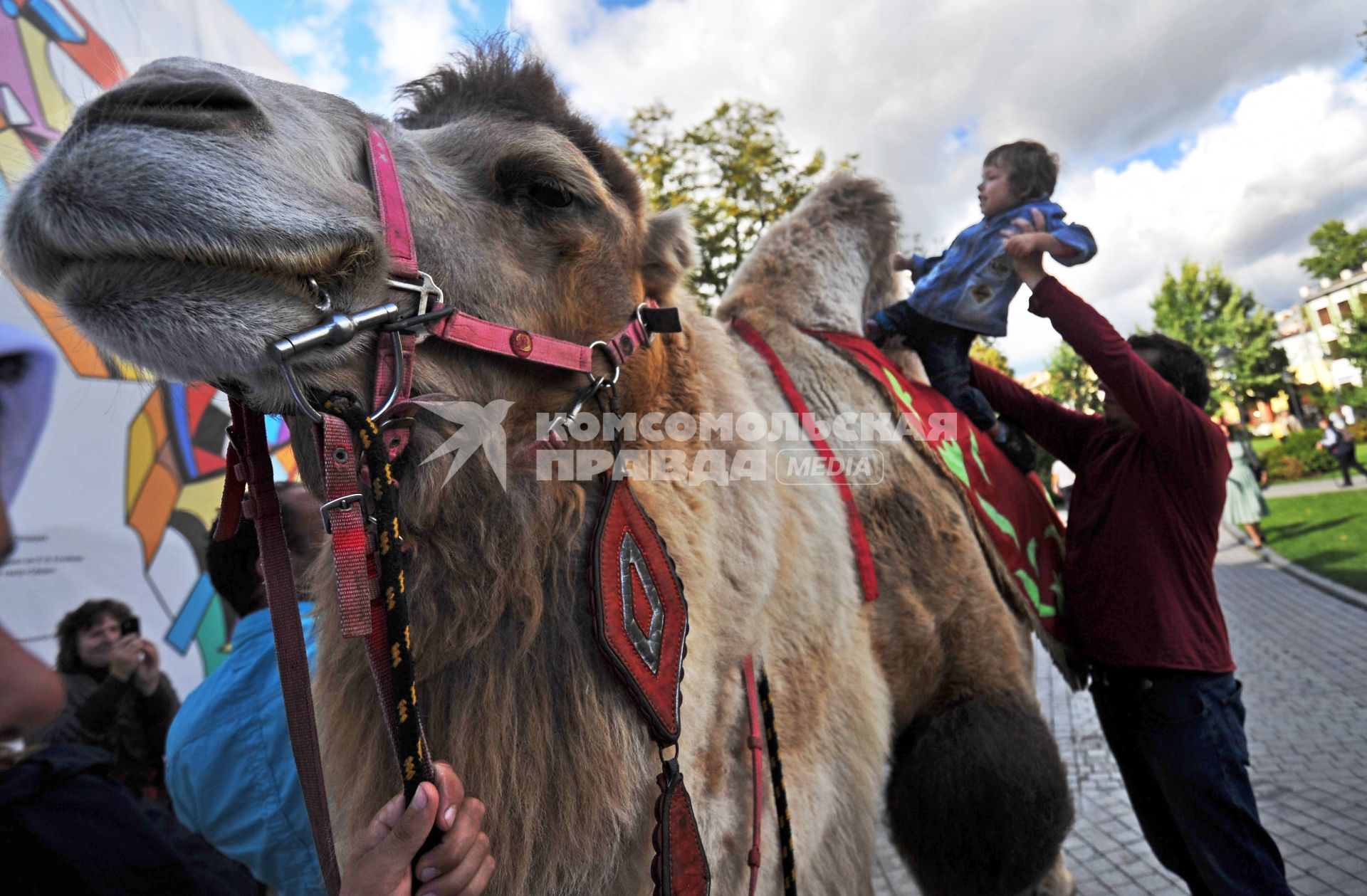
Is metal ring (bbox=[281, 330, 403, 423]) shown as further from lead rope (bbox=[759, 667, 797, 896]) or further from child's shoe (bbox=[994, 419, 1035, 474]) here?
child's shoe (bbox=[994, 419, 1035, 474])

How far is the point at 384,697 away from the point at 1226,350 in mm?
9651

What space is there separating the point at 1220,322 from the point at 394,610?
10.2 meters

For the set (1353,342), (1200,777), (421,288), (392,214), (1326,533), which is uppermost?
(1353,342)

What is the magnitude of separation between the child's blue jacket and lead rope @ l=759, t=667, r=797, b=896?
1712 millimetres

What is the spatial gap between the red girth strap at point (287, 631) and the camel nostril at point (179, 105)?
465 millimetres

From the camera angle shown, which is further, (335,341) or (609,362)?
(609,362)

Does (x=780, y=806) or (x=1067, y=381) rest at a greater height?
(x=1067, y=381)

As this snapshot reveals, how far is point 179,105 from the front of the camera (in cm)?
118

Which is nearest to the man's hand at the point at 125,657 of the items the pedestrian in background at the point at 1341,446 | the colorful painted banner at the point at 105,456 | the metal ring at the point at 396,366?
the colorful painted banner at the point at 105,456

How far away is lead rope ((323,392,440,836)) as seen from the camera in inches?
46.8

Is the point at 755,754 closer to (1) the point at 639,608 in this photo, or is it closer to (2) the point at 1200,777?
(1) the point at 639,608

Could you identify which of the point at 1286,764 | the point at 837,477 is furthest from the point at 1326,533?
the point at 837,477

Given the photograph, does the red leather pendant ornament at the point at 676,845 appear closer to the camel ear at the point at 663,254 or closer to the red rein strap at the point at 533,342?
the red rein strap at the point at 533,342

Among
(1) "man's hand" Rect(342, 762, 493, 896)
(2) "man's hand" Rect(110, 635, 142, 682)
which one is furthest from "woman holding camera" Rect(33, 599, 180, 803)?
(1) "man's hand" Rect(342, 762, 493, 896)
